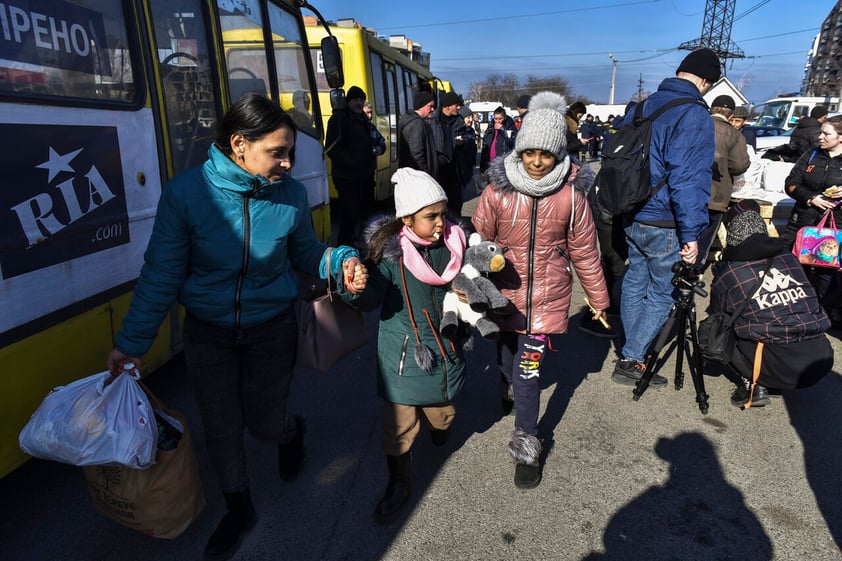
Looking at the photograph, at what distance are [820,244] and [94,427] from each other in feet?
16.4

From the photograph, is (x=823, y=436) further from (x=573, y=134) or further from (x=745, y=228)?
(x=573, y=134)

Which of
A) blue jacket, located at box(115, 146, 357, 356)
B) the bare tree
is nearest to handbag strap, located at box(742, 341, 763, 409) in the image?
blue jacket, located at box(115, 146, 357, 356)

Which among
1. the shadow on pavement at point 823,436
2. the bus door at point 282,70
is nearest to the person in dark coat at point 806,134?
the shadow on pavement at point 823,436

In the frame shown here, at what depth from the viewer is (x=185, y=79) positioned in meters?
3.46

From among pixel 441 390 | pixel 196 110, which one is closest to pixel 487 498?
pixel 441 390

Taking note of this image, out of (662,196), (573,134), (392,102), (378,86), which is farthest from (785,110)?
(662,196)

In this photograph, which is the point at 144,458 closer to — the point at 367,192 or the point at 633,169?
the point at 633,169

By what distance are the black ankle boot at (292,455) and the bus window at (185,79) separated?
168 cm

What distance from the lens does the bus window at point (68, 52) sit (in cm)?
227

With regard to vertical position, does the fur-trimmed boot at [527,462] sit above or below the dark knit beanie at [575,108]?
below

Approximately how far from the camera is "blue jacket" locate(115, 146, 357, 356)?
2035mm

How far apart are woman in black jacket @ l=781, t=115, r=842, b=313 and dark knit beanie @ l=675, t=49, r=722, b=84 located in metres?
1.70

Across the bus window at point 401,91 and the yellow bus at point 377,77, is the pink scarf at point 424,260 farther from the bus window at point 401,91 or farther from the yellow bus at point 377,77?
A: the bus window at point 401,91

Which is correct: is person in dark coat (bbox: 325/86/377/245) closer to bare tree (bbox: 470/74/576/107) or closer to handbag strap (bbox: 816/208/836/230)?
handbag strap (bbox: 816/208/836/230)
